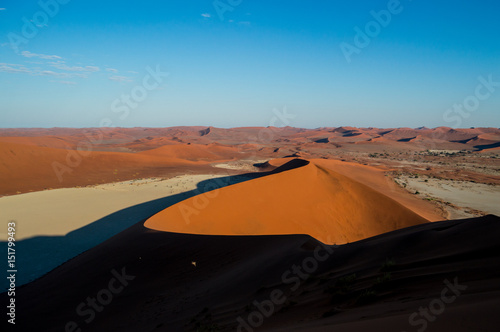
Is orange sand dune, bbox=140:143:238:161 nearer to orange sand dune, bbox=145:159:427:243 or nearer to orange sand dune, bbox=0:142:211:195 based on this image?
orange sand dune, bbox=0:142:211:195

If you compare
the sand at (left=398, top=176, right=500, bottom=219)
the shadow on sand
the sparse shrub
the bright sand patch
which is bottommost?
the shadow on sand

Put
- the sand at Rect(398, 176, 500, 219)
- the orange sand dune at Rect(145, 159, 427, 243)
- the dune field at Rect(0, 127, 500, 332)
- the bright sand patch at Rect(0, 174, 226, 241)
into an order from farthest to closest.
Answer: the sand at Rect(398, 176, 500, 219) → the bright sand patch at Rect(0, 174, 226, 241) → the orange sand dune at Rect(145, 159, 427, 243) → the dune field at Rect(0, 127, 500, 332)

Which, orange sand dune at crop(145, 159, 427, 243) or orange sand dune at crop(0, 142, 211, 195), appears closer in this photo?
orange sand dune at crop(145, 159, 427, 243)

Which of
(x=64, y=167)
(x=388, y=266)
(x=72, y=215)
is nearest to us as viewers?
(x=388, y=266)

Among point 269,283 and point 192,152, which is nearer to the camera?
point 269,283

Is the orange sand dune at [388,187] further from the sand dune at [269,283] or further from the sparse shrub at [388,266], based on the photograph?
the sparse shrub at [388,266]

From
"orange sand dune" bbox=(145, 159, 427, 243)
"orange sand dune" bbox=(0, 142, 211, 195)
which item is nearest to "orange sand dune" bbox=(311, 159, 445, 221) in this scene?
"orange sand dune" bbox=(145, 159, 427, 243)

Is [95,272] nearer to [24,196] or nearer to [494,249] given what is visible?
[494,249]

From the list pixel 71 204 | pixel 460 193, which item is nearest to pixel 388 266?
pixel 71 204

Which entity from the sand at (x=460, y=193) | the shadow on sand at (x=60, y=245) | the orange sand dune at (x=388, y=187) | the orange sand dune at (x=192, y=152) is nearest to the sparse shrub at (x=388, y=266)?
the shadow on sand at (x=60, y=245)

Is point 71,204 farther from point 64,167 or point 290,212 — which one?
point 64,167
